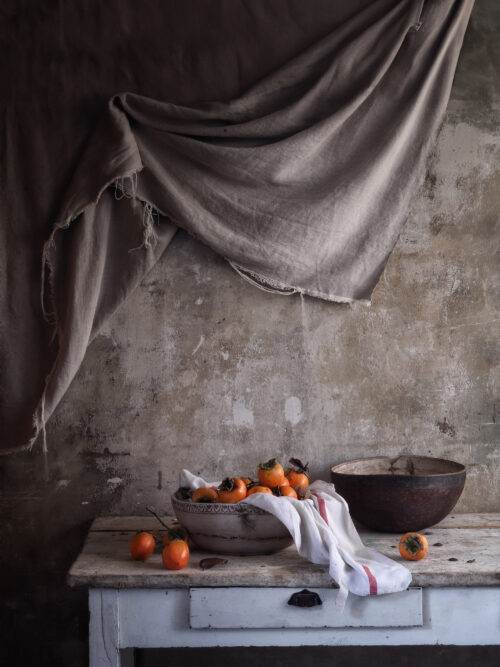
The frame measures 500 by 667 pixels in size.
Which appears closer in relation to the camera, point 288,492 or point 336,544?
point 336,544

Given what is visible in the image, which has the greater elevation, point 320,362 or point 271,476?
point 320,362

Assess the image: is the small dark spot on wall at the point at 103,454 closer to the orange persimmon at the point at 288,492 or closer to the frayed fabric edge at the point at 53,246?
the frayed fabric edge at the point at 53,246

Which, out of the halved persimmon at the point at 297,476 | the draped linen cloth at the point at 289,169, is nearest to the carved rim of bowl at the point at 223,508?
the halved persimmon at the point at 297,476

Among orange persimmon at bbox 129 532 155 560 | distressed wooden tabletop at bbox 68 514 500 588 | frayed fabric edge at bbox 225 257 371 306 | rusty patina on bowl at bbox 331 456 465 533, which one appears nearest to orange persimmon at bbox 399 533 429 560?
distressed wooden tabletop at bbox 68 514 500 588

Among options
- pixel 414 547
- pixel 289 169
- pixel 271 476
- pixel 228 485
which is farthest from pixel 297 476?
pixel 289 169

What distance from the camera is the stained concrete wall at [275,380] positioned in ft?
8.05

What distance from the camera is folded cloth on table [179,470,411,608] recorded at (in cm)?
176

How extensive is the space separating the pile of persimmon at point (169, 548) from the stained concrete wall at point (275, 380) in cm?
53

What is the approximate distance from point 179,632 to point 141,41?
196 cm

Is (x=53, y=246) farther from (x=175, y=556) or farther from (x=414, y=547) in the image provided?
(x=414, y=547)

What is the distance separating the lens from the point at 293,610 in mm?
1803

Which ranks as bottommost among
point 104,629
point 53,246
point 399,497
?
point 104,629

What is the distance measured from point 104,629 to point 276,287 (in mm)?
1286

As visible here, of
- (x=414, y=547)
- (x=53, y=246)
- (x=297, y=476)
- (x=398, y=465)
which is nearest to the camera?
(x=414, y=547)
